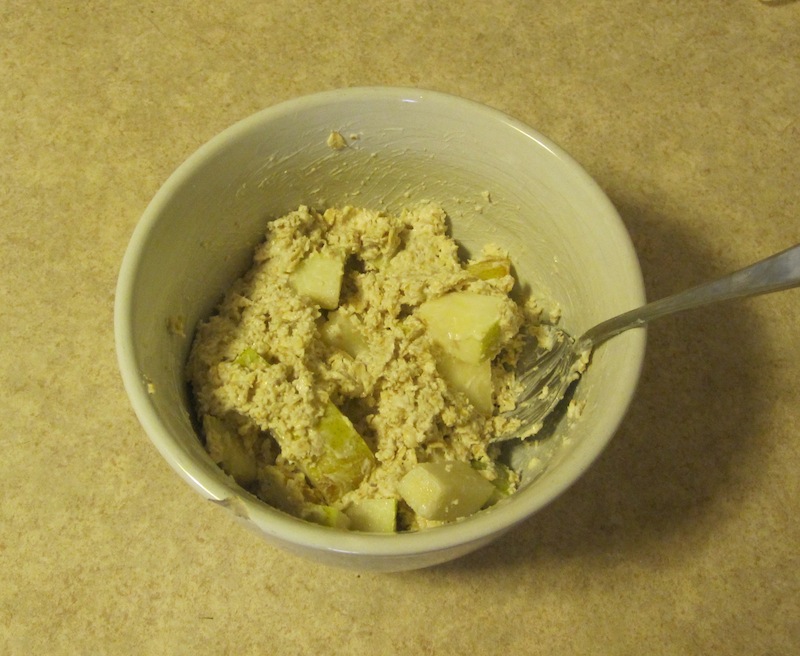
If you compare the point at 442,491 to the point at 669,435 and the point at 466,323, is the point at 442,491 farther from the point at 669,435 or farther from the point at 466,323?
the point at 669,435

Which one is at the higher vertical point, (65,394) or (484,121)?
(484,121)

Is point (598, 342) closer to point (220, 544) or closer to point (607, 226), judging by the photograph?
point (607, 226)

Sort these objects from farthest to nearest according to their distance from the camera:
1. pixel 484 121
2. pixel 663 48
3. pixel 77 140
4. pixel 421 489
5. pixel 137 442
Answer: pixel 663 48
pixel 77 140
pixel 137 442
pixel 484 121
pixel 421 489

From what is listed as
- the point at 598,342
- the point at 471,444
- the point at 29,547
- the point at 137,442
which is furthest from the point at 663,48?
the point at 29,547

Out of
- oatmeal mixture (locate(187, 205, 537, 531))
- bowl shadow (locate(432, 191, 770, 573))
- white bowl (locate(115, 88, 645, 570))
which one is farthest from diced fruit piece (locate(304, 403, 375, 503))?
bowl shadow (locate(432, 191, 770, 573))

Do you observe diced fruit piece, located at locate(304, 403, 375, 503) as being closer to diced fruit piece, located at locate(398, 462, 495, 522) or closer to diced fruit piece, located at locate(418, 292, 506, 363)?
diced fruit piece, located at locate(398, 462, 495, 522)
